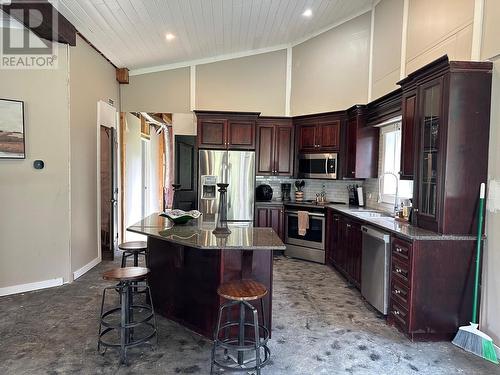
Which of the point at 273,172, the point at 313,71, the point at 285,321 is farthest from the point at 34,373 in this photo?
the point at 313,71

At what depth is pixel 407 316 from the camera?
2.95 m

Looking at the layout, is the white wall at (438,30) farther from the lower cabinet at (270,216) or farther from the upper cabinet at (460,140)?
the lower cabinet at (270,216)

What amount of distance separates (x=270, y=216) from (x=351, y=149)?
169 centimetres

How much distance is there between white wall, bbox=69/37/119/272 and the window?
158 inches

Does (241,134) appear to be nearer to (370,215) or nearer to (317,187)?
(317,187)

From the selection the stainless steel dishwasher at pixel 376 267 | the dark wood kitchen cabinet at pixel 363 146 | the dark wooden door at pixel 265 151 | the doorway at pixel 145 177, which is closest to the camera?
the stainless steel dishwasher at pixel 376 267

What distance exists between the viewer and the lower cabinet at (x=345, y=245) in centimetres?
414

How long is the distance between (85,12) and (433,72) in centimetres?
366

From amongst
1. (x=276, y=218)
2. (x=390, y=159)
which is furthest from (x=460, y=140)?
(x=276, y=218)

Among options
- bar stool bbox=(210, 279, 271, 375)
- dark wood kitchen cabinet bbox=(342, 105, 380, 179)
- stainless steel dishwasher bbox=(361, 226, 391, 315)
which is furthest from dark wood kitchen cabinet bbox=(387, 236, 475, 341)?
dark wood kitchen cabinet bbox=(342, 105, 380, 179)

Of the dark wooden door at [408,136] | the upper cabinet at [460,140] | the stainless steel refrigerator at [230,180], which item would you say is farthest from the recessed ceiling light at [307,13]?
the upper cabinet at [460,140]

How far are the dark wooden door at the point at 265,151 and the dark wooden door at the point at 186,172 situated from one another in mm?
1092

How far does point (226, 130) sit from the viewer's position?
19.1ft

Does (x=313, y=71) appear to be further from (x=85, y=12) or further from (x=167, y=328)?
(x=167, y=328)
